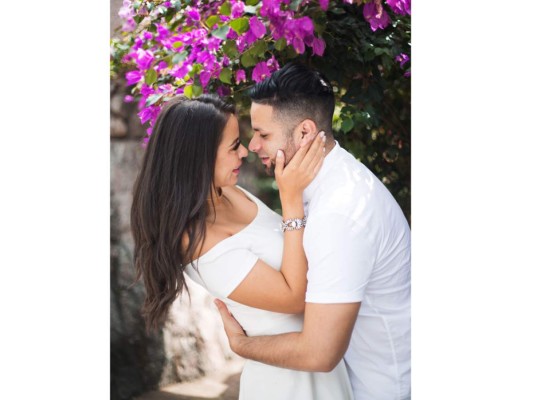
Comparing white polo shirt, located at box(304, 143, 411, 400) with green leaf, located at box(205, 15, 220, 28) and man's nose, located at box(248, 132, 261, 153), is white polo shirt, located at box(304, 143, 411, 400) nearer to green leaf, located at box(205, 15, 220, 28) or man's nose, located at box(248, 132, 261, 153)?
man's nose, located at box(248, 132, 261, 153)

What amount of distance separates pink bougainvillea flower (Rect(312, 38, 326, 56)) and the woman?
29 centimetres

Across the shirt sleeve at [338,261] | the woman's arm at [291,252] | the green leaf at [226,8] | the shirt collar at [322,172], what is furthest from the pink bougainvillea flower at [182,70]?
the shirt sleeve at [338,261]

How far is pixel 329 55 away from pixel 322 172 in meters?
0.40

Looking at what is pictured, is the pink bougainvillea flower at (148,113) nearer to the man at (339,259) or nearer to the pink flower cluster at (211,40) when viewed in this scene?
the pink flower cluster at (211,40)

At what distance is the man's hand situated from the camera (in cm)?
252

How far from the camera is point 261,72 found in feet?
8.02
